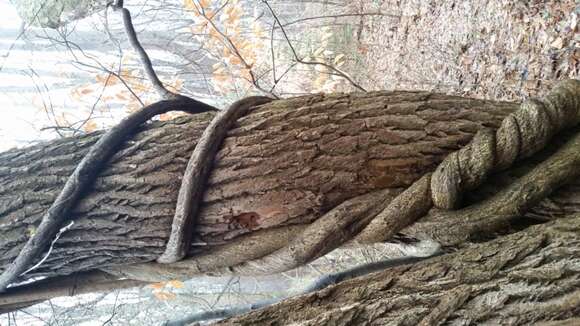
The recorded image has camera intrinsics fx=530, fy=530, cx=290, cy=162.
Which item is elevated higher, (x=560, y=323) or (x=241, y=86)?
(x=241, y=86)

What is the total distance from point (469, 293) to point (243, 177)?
807 mm

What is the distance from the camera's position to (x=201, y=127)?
1.95 metres

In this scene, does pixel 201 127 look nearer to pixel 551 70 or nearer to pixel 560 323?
pixel 560 323

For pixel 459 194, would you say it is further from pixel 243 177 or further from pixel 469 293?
pixel 243 177

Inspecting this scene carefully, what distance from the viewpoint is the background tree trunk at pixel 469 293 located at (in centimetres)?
141

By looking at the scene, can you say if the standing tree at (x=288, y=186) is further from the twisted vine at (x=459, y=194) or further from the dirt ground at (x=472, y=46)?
the dirt ground at (x=472, y=46)

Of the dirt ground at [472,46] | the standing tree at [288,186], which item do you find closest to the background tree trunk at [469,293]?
the standing tree at [288,186]

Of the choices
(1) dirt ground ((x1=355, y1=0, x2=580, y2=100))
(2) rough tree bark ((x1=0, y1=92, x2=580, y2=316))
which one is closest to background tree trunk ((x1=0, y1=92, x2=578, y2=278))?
(2) rough tree bark ((x1=0, y1=92, x2=580, y2=316))

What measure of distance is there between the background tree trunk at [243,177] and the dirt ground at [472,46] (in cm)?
129

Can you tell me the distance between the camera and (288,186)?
180 centimetres

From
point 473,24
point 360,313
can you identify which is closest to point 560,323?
point 360,313

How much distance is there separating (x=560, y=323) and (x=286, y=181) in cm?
90

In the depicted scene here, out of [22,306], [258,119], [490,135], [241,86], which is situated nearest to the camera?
[490,135]

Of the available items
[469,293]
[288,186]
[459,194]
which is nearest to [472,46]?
[459,194]
